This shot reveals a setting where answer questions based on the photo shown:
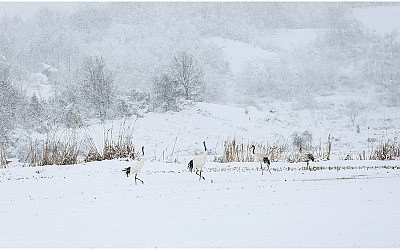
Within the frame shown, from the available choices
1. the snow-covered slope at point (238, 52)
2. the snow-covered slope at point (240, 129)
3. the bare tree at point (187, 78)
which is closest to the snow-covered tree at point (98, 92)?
the bare tree at point (187, 78)

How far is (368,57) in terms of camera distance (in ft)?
267

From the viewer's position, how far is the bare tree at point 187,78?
5994 centimetres

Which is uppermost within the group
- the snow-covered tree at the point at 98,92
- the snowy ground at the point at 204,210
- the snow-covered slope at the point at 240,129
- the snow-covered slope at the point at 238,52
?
the snow-covered slope at the point at 238,52

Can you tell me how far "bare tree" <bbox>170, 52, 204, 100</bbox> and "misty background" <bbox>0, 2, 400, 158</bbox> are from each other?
6.6 inches

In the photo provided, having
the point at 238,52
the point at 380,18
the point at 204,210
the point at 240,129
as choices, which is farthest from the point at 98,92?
the point at 380,18

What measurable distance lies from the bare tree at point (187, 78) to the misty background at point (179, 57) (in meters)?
0.17

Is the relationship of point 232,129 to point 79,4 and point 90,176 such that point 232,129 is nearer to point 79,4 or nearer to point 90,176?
point 90,176

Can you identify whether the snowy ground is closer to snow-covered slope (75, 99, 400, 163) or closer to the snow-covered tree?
snow-covered slope (75, 99, 400, 163)

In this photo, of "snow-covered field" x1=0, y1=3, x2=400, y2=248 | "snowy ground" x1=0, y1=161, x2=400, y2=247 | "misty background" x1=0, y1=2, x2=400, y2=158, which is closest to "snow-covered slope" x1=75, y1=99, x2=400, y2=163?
"misty background" x1=0, y1=2, x2=400, y2=158

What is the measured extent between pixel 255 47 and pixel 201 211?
8367 cm

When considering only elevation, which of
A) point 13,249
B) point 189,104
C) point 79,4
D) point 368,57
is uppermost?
point 79,4

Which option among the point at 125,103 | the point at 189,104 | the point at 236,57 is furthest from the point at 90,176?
the point at 236,57

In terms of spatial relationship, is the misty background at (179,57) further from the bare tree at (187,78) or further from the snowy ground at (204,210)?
the snowy ground at (204,210)

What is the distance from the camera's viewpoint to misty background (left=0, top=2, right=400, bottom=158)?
59312 millimetres
